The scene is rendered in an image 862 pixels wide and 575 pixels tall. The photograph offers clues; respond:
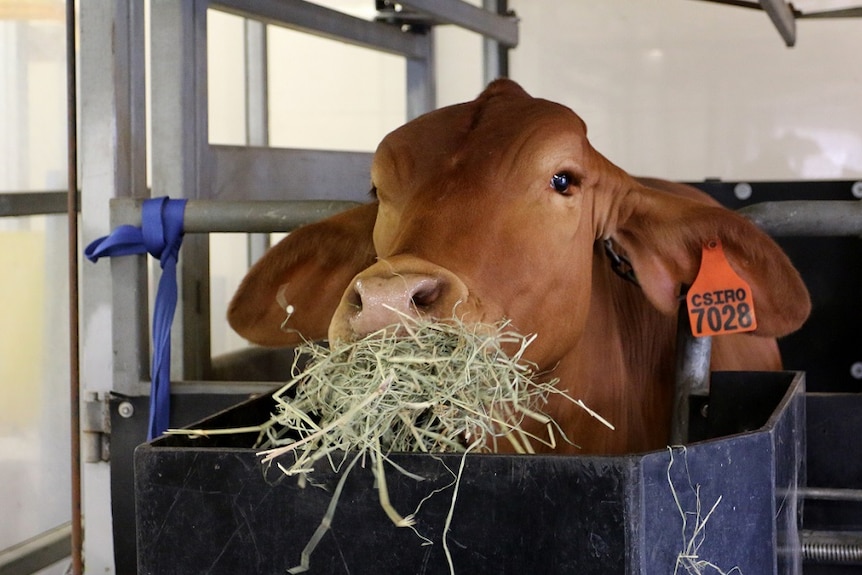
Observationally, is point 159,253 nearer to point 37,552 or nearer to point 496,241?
point 496,241

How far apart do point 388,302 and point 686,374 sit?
1.00 metres

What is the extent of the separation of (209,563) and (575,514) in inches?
16.8

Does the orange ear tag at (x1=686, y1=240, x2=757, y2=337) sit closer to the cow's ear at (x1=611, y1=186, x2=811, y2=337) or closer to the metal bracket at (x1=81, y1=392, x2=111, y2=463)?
the cow's ear at (x1=611, y1=186, x2=811, y2=337)

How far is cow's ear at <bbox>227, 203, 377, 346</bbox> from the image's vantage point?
231 cm

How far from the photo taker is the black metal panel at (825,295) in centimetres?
404

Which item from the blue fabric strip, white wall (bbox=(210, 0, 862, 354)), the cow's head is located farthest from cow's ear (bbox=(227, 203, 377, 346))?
white wall (bbox=(210, 0, 862, 354))

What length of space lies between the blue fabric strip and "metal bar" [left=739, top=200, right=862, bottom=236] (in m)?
1.25

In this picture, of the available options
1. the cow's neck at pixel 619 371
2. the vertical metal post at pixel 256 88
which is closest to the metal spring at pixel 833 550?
the cow's neck at pixel 619 371

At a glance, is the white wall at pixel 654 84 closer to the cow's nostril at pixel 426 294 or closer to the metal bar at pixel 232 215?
the metal bar at pixel 232 215

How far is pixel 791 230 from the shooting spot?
222 cm

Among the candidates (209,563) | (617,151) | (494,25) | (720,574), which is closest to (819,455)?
(720,574)

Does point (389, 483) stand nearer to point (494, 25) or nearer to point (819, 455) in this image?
point (819, 455)

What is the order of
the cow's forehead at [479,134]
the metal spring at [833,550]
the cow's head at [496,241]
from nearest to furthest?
1. the cow's head at [496,241]
2. the metal spring at [833,550]
3. the cow's forehead at [479,134]

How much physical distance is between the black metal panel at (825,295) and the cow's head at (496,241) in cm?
195
